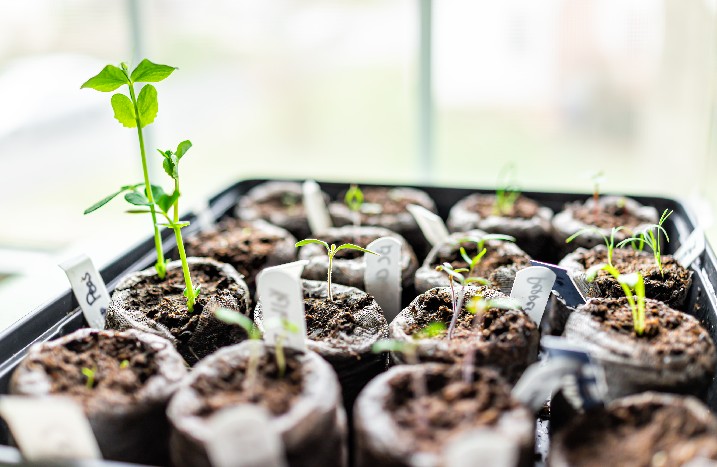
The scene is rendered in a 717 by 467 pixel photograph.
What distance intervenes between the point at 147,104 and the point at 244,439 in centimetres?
81

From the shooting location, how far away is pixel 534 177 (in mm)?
4039

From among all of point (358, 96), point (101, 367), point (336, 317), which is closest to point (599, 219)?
point (336, 317)

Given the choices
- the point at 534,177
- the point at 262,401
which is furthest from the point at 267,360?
the point at 534,177

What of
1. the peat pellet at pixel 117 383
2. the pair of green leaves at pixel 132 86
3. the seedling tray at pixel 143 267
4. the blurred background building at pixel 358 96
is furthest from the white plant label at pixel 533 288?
the blurred background building at pixel 358 96

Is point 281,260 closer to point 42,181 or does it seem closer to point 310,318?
point 310,318

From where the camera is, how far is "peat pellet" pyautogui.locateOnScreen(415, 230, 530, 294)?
1.61 meters

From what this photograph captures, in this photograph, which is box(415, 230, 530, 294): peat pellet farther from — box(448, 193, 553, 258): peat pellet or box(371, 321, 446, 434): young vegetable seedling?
box(371, 321, 446, 434): young vegetable seedling

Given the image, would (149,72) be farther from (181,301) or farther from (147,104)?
(181,301)

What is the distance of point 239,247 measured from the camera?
1863 millimetres

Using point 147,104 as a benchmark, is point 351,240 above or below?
below

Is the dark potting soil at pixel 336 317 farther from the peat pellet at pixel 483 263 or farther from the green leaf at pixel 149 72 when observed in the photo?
the green leaf at pixel 149 72

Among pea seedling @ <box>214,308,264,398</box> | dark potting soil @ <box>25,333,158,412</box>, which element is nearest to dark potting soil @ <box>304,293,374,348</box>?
pea seedling @ <box>214,308,264,398</box>

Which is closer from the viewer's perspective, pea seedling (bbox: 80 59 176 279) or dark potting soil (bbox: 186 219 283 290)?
pea seedling (bbox: 80 59 176 279)

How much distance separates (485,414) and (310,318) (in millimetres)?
503
